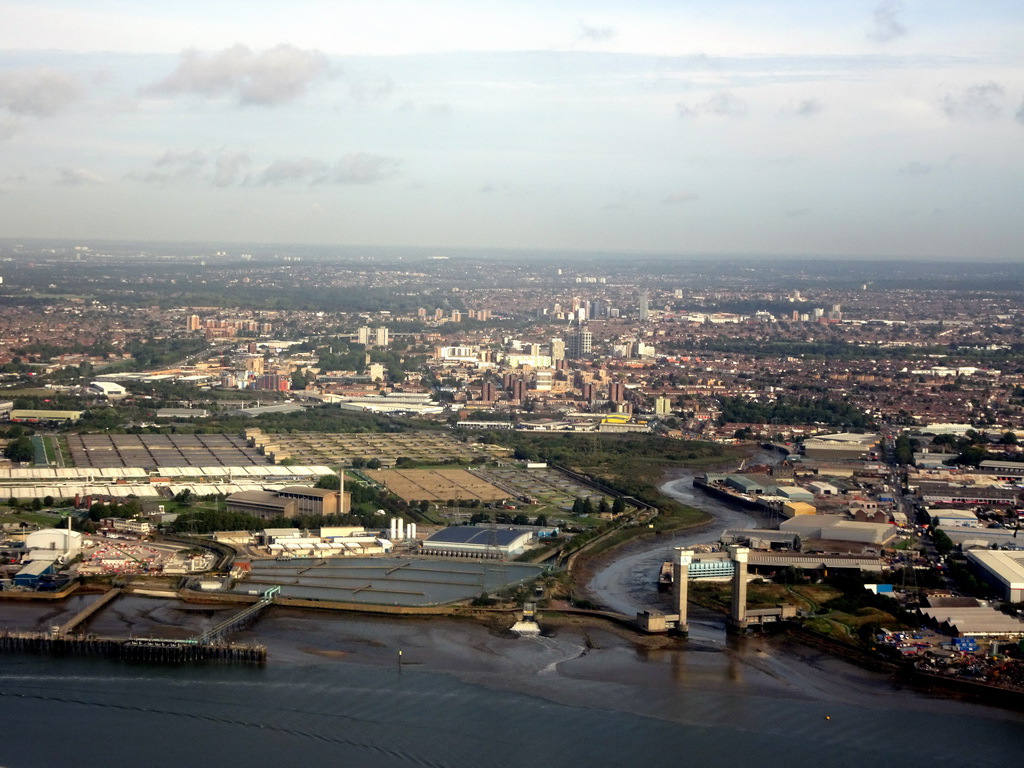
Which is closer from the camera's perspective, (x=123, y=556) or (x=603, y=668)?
(x=603, y=668)

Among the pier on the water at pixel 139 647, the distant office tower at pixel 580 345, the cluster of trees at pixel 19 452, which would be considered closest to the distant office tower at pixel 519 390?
the distant office tower at pixel 580 345

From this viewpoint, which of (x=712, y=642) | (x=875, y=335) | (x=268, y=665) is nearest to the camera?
(x=268, y=665)

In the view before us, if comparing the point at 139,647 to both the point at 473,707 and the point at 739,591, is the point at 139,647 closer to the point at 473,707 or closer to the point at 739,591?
the point at 473,707

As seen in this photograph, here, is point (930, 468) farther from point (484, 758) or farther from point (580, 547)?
point (484, 758)

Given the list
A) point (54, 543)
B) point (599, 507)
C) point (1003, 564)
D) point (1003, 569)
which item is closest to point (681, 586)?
point (1003, 569)

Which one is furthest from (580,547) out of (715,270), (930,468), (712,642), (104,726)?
(715,270)

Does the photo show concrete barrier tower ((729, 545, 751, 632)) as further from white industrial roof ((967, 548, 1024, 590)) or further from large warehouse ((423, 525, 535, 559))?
large warehouse ((423, 525, 535, 559))
